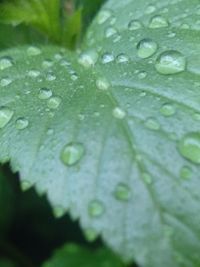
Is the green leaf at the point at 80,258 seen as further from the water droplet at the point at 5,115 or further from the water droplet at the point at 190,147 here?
the water droplet at the point at 190,147

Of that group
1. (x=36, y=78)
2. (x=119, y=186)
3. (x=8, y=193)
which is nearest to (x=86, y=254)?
(x=8, y=193)

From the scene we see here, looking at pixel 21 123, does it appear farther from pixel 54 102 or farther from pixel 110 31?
pixel 110 31

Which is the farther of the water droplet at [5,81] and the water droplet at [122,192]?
the water droplet at [5,81]

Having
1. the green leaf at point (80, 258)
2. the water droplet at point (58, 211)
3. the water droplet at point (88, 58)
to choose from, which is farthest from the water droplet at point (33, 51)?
the green leaf at point (80, 258)

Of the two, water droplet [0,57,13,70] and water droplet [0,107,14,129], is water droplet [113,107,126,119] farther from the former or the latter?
water droplet [0,57,13,70]

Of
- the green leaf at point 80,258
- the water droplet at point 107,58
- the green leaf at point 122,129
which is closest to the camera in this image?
the green leaf at point 122,129

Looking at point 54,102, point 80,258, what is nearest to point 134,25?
point 54,102

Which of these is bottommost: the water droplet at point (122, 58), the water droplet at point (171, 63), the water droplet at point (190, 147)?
the water droplet at point (190, 147)
